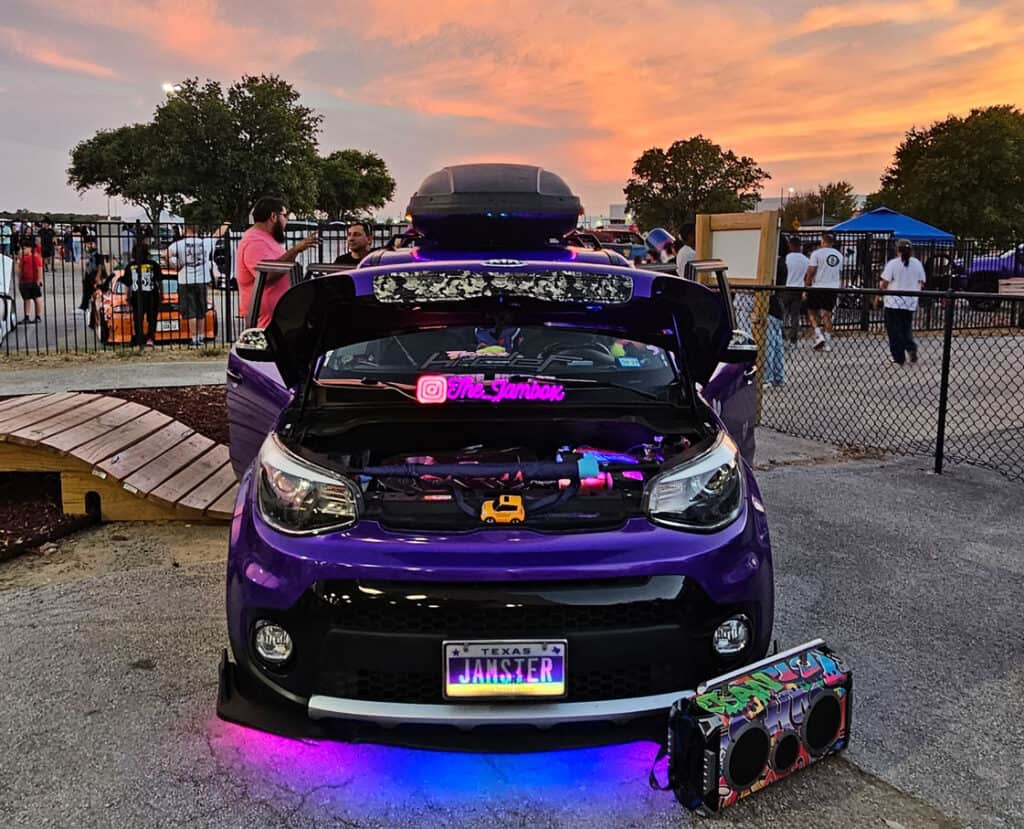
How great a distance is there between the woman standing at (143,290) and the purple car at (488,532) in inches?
456

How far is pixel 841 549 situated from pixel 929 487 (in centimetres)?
181

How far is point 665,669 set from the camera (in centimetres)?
268

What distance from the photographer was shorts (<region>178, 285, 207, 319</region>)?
1494cm

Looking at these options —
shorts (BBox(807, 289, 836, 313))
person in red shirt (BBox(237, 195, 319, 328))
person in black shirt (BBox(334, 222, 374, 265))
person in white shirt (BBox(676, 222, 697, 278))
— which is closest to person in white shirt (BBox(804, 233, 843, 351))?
shorts (BBox(807, 289, 836, 313))

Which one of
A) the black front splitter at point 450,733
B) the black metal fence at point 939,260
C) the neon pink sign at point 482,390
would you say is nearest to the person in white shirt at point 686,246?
the black metal fence at point 939,260

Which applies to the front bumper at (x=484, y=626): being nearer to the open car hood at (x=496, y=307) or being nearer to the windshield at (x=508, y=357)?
the open car hood at (x=496, y=307)

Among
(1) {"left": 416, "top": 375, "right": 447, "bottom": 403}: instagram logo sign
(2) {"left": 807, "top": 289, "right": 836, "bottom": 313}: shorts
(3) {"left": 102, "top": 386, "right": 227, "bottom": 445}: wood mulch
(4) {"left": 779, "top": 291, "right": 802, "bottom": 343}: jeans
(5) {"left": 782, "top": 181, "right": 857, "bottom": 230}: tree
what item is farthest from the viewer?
(5) {"left": 782, "top": 181, "right": 857, "bottom": 230}: tree

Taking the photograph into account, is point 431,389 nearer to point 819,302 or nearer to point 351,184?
point 819,302

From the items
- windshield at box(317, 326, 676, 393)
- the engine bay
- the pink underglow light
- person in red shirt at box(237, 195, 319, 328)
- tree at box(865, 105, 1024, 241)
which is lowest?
the pink underglow light

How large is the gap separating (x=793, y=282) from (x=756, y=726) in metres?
13.3

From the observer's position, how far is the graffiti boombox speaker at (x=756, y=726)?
102 inches

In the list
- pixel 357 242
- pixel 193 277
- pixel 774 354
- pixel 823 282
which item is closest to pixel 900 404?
pixel 774 354

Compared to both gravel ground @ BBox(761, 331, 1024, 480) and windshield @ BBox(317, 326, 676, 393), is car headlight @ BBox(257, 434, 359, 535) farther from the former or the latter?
gravel ground @ BBox(761, 331, 1024, 480)

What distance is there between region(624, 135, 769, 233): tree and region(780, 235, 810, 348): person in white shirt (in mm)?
55699
